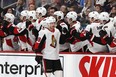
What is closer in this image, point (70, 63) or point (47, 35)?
point (47, 35)

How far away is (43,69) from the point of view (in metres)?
9.99

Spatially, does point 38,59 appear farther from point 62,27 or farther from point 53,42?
point 62,27

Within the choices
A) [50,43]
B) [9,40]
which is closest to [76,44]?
[50,43]

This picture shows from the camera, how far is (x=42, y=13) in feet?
34.1

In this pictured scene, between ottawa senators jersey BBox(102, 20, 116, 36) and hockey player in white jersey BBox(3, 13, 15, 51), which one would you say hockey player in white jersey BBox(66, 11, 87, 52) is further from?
hockey player in white jersey BBox(3, 13, 15, 51)

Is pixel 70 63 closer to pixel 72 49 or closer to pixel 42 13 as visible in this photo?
pixel 72 49

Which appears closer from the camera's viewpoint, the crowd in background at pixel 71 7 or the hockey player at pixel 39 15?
the hockey player at pixel 39 15

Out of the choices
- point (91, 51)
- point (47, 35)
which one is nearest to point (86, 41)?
point (91, 51)

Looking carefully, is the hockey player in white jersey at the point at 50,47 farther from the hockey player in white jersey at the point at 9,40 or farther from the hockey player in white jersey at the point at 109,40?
the hockey player in white jersey at the point at 9,40

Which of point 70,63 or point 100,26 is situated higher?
point 100,26

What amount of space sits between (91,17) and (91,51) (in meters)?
0.65

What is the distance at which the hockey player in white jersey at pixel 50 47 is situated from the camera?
9.48 meters

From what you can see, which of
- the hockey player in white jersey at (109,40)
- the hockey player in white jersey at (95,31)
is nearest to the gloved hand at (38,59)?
the hockey player in white jersey at (95,31)

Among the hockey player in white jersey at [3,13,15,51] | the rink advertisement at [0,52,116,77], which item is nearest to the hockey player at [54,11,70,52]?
the rink advertisement at [0,52,116,77]
